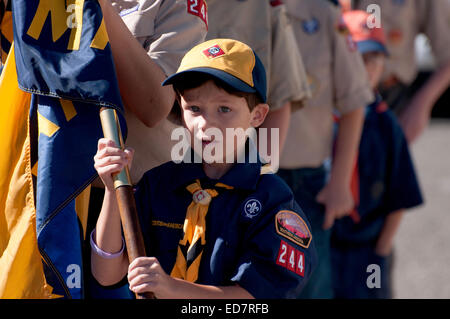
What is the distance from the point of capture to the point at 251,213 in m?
1.81

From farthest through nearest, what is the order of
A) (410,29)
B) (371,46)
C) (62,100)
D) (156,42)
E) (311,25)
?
(410,29) < (371,46) < (311,25) < (156,42) < (62,100)

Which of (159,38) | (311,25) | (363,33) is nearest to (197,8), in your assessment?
(159,38)

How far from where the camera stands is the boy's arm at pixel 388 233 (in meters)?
3.91

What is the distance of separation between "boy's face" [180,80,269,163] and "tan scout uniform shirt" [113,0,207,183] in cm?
22

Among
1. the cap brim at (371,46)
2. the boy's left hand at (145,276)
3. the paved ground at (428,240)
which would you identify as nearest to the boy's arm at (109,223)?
the boy's left hand at (145,276)

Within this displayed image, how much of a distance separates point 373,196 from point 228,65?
227cm

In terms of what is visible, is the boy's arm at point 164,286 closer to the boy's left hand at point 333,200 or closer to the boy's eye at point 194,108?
the boy's eye at point 194,108

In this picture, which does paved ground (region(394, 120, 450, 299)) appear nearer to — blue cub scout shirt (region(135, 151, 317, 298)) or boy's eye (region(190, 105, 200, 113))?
blue cub scout shirt (region(135, 151, 317, 298))

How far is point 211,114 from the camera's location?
1.79 m

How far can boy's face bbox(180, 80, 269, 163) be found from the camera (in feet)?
5.87

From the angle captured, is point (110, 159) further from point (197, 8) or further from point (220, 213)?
point (197, 8)

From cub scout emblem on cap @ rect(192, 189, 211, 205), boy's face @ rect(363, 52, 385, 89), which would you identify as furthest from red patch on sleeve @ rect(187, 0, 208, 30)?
boy's face @ rect(363, 52, 385, 89)
